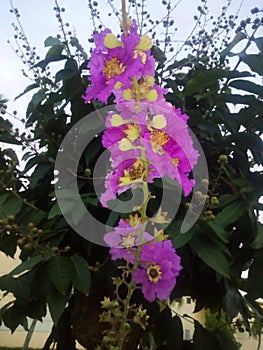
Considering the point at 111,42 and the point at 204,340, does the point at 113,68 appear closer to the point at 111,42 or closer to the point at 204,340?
the point at 111,42

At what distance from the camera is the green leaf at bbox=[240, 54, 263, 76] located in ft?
1.94

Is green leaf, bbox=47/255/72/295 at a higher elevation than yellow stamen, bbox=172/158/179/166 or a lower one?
lower

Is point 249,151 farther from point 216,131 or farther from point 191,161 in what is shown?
point 191,161

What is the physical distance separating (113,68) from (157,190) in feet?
0.70

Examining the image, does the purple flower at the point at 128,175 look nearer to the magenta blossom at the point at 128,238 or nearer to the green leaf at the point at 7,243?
the magenta blossom at the point at 128,238

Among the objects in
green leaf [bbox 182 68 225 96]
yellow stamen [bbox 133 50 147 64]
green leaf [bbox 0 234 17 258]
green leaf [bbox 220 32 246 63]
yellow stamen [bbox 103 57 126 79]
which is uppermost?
green leaf [bbox 220 32 246 63]

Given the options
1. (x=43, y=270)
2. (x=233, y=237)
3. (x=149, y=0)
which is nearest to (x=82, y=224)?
(x=43, y=270)

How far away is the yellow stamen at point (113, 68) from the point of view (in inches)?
15.6

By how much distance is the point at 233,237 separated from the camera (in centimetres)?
60

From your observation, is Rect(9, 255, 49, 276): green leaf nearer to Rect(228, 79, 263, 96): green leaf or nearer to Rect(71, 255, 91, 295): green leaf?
Rect(71, 255, 91, 295): green leaf

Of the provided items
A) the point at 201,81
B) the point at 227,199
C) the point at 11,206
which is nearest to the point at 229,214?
the point at 227,199

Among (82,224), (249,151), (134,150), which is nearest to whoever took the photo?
(134,150)

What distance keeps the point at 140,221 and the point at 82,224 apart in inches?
8.2

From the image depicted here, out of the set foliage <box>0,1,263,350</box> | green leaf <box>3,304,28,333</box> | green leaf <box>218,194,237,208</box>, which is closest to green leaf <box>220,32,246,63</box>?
foliage <box>0,1,263,350</box>
